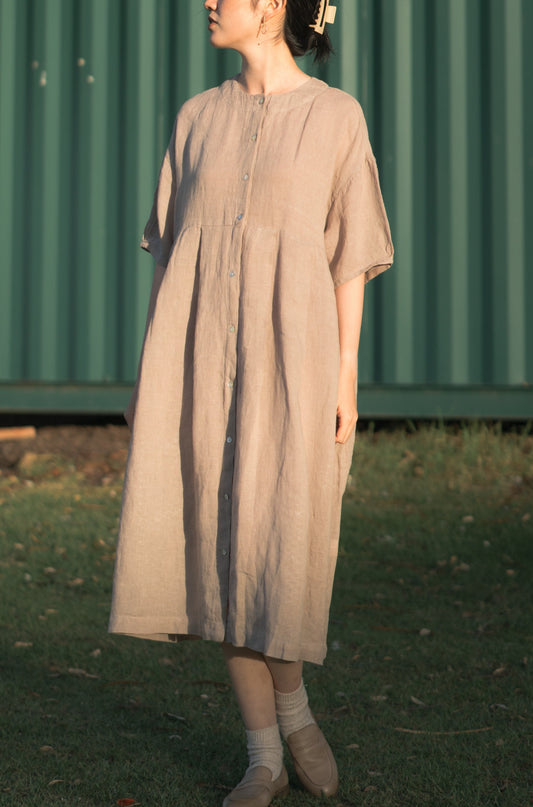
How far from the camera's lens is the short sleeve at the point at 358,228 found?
2252 mm

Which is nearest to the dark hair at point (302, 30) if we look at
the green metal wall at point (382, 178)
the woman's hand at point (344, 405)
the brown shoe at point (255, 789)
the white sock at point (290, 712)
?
the woman's hand at point (344, 405)

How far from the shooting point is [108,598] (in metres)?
4.01

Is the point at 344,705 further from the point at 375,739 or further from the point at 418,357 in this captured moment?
the point at 418,357

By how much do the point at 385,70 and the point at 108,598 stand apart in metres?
A: 4.01

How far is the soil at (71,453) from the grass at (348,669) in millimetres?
502

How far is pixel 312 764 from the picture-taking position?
7.48ft

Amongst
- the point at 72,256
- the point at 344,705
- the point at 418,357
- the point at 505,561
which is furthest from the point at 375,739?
the point at 72,256

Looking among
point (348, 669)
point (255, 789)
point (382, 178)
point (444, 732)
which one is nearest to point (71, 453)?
point (382, 178)

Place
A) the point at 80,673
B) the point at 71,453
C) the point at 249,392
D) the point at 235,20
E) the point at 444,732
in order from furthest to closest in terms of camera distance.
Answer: the point at 71,453 < the point at 80,673 < the point at 444,732 < the point at 235,20 < the point at 249,392

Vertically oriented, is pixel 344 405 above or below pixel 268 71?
below

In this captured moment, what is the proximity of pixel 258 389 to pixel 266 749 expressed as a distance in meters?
0.86

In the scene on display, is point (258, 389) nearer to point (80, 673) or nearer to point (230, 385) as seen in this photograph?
point (230, 385)

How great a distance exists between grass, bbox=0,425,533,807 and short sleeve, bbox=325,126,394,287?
129cm

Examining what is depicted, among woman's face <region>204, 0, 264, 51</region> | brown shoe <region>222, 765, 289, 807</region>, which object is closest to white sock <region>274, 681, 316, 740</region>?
brown shoe <region>222, 765, 289, 807</region>
